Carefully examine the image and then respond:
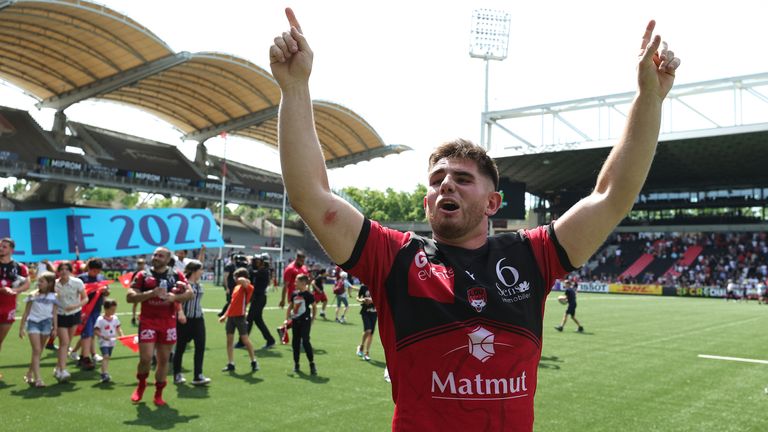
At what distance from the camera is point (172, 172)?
186 feet

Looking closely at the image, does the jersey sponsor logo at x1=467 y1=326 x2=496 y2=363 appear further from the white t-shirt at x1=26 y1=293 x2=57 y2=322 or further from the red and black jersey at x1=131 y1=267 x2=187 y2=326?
the white t-shirt at x1=26 y1=293 x2=57 y2=322

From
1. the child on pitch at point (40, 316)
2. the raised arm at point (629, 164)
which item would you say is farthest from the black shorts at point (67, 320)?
the raised arm at point (629, 164)

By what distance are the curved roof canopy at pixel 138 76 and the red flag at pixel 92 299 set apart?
2703 cm

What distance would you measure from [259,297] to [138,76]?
3291cm

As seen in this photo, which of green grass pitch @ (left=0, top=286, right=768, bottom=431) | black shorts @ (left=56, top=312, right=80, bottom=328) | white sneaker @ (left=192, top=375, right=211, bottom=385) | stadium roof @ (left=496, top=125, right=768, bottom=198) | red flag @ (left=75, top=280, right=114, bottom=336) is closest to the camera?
green grass pitch @ (left=0, top=286, right=768, bottom=431)

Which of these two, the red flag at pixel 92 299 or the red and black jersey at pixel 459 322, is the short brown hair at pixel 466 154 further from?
the red flag at pixel 92 299

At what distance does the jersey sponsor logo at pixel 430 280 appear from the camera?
6.82 ft

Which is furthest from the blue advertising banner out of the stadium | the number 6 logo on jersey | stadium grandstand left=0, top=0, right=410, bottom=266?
stadium grandstand left=0, top=0, right=410, bottom=266

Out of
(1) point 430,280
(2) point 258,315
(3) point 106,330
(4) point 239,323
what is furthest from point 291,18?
(2) point 258,315

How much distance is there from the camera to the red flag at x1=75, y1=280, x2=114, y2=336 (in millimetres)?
10387

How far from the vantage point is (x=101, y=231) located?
13.8 m

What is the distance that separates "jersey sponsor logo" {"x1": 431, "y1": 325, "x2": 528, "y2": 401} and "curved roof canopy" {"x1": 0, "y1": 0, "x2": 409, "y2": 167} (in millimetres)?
36780

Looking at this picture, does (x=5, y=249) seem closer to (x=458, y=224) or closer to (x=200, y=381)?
(x=200, y=381)

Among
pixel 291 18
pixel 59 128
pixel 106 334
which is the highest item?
pixel 59 128
